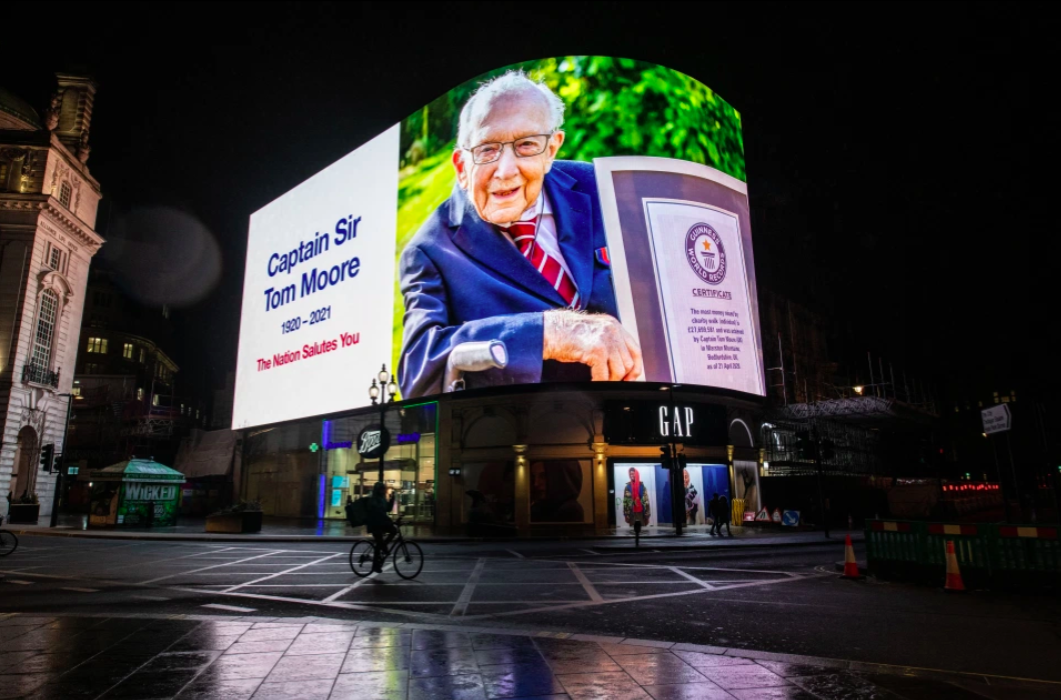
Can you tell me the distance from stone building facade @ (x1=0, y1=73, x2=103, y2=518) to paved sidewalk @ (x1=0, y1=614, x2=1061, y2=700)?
1440 inches

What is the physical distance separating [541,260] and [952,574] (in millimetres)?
18534

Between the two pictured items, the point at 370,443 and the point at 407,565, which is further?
the point at 370,443

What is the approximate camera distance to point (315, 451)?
1454 inches

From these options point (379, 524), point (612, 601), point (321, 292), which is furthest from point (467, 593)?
point (321, 292)

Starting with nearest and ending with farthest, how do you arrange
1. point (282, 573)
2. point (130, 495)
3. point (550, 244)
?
1. point (282, 573)
2. point (550, 244)
3. point (130, 495)

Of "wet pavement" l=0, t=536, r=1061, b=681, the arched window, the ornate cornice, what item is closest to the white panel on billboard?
the ornate cornice

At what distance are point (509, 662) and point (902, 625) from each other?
5.09 meters

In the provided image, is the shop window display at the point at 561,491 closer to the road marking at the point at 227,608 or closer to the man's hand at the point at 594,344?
the man's hand at the point at 594,344

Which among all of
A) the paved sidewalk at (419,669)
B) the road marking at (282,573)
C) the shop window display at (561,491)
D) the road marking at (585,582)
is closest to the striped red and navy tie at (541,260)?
the shop window display at (561,491)

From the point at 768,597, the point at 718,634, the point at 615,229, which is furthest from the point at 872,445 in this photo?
the point at 718,634

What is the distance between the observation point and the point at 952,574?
1077 centimetres

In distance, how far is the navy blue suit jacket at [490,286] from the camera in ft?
85.3

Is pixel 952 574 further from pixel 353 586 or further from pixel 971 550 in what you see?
pixel 353 586

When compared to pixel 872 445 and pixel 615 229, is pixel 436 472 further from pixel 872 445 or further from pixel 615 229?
pixel 872 445
